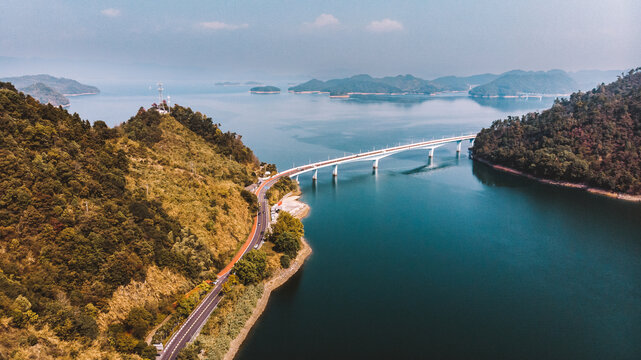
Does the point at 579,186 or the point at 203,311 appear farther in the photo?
the point at 579,186

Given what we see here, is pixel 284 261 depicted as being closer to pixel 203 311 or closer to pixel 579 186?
pixel 203 311

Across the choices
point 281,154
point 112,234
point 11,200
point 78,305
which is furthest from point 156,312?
point 281,154

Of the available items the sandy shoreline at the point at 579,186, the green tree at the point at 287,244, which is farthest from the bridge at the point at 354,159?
the green tree at the point at 287,244

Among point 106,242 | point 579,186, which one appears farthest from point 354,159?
point 106,242

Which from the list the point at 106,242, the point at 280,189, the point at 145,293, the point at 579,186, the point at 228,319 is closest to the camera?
the point at 106,242

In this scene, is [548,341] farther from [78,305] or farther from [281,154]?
[281,154]

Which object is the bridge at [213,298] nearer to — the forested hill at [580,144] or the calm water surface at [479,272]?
the calm water surface at [479,272]
